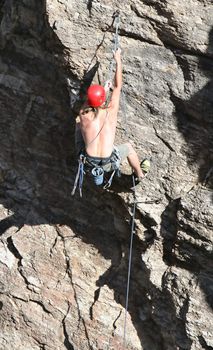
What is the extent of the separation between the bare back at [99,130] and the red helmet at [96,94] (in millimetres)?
242

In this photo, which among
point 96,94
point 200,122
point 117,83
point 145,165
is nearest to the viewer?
point 96,94

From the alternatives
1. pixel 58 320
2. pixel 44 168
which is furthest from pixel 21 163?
pixel 58 320

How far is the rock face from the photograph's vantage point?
8.69 meters

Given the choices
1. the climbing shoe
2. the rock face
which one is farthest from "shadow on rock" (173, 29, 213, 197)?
the climbing shoe

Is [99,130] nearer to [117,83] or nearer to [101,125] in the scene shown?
Result: [101,125]

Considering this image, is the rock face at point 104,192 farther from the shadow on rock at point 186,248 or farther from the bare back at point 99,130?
the bare back at point 99,130

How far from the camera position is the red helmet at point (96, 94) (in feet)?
26.3

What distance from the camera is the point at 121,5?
337 inches

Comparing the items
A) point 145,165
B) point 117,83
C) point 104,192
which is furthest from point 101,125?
point 104,192

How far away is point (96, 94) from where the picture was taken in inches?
316

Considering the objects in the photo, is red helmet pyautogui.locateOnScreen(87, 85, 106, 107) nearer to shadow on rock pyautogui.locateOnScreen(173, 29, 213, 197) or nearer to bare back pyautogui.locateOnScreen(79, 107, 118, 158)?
bare back pyautogui.locateOnScreen(79, 107, 118, 158)

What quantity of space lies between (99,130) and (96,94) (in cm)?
55

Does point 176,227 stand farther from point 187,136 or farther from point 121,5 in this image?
point 121,5

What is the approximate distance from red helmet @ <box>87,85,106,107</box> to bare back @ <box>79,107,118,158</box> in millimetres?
242
